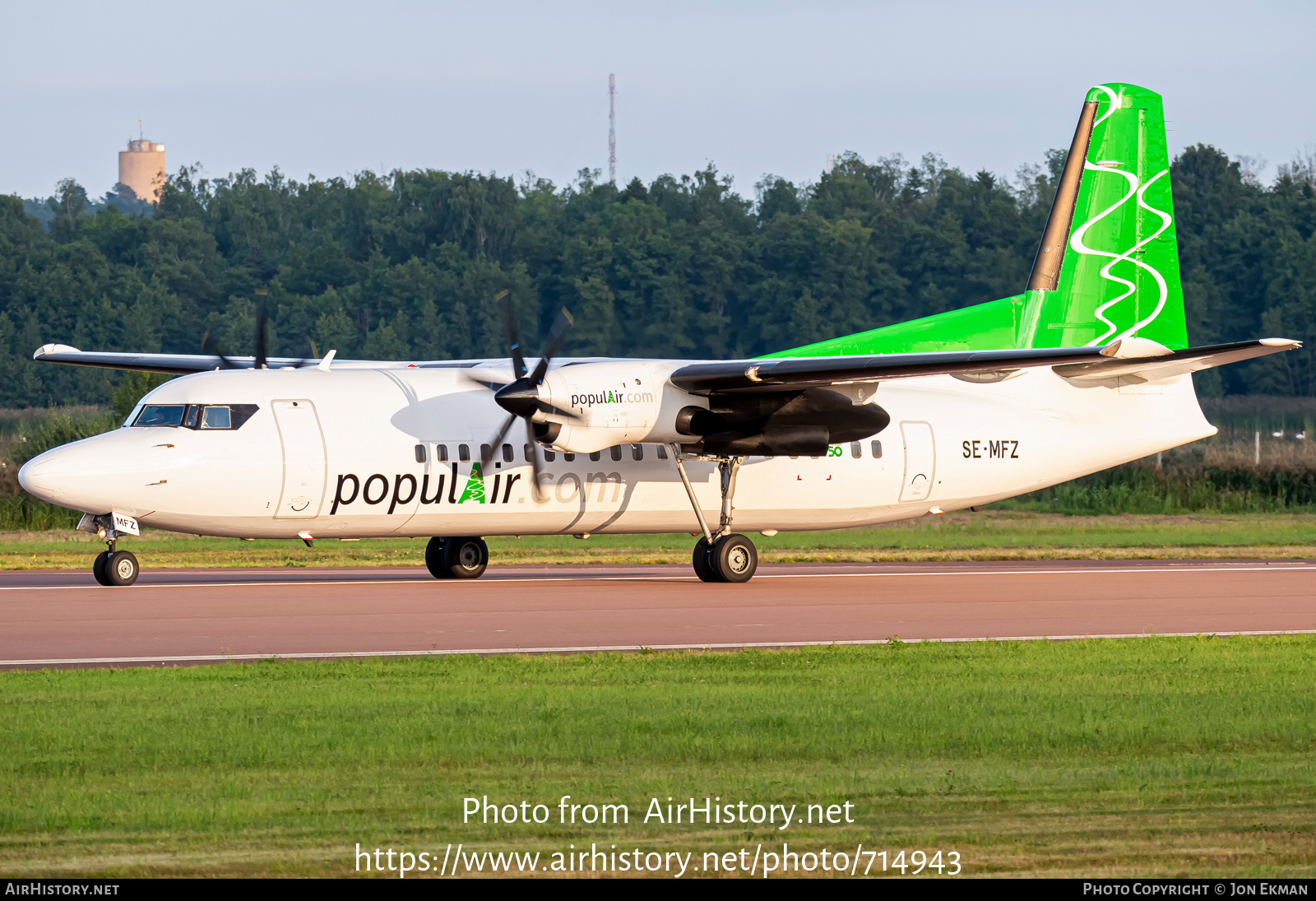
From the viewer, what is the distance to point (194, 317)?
8306cm

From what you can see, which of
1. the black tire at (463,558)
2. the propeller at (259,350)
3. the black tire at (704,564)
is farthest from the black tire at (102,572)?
the black tire at (704,564)

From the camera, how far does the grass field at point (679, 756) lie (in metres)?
7.42

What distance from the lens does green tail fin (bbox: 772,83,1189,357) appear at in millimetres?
26500

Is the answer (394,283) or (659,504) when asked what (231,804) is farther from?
(394,283)

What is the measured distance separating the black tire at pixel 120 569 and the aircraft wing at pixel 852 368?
7396 millimetres

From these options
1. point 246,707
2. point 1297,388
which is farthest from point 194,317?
point 246,707

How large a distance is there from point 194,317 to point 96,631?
69962 mm

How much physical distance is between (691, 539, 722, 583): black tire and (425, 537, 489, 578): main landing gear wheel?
3.02 meters

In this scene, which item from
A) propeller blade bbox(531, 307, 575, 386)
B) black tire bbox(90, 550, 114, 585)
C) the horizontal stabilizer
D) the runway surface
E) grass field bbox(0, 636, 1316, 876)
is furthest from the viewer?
propeller blade bbox(531, 307, 575, 386)

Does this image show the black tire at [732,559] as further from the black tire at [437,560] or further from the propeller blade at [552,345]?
the black tire at [437,560]

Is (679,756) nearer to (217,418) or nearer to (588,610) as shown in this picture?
(588,610)

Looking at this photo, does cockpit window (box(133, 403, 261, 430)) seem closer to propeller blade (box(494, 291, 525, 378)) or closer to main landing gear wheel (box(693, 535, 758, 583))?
propeller blade (box(494, 291, 525, 378))

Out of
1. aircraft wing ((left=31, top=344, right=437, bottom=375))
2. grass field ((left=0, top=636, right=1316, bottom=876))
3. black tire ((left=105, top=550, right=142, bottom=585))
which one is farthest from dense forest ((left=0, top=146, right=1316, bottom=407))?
grass field ((left=0, top=636, right=1316, bottom=876))

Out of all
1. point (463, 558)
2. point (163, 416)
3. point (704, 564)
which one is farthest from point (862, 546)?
point (163, 416)
